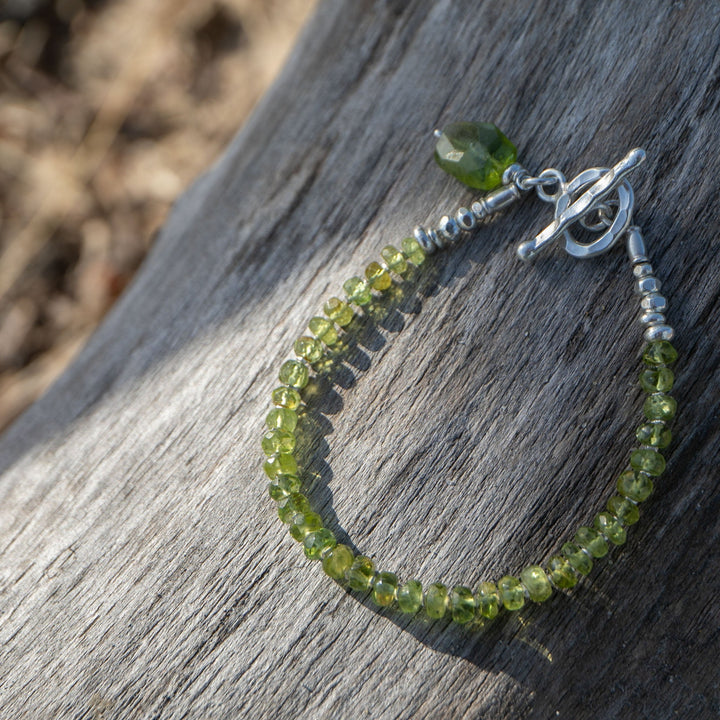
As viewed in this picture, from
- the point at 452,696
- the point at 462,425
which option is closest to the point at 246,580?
the point at 452,696

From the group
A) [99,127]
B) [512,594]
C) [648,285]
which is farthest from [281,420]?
[99,127]

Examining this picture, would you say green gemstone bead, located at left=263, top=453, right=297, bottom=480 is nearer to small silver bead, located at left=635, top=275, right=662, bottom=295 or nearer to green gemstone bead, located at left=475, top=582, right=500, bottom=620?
green gemstone bead, located at left=475, top=582, right=500, bottom=620

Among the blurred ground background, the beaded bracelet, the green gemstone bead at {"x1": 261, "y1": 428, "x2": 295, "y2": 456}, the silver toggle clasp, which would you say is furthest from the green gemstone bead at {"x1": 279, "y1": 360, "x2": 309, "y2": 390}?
the blurred ground background

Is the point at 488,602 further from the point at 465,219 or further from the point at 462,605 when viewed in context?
the point at 465,219

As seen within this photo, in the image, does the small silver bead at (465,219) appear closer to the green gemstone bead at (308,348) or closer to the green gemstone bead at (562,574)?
the green gemstone bead at (308,348)

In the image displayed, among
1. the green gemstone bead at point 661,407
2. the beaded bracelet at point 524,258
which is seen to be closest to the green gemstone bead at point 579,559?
the beaded bracelet at point 524,258

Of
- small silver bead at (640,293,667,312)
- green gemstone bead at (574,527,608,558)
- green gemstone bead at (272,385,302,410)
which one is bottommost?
green gemstone bead at (272,385,302,410)
